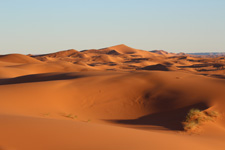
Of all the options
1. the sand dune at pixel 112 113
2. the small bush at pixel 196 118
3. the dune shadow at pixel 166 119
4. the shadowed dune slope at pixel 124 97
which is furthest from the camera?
the shadowed dune slope at pixel 124 97

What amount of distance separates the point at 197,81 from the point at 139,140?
966 cm

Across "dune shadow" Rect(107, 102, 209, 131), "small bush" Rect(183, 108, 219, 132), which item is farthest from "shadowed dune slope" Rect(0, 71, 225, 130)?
"small bush" Rect(183, 108, 219, 132)

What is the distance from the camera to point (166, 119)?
10.9 metres

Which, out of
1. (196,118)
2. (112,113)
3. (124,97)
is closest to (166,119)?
(196,118)

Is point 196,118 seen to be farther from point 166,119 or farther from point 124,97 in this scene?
point 124,97

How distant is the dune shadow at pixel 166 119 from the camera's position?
32.9ft

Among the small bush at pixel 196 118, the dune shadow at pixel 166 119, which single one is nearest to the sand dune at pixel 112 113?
the dune shadow at pixel 166 119

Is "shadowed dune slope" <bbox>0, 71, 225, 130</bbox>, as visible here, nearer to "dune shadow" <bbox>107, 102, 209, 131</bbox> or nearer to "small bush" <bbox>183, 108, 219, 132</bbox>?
"dune shadow" <bbox>107, 102, 209, 131</bbox>

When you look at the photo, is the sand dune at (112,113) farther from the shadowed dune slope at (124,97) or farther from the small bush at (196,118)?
the small bush at (196,118)

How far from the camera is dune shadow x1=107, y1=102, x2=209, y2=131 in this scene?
1002 cm

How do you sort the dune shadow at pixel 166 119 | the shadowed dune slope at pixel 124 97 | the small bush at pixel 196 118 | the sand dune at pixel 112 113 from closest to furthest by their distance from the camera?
the sand dune at pixel 112 113 → the small bush at pixel 196 118 → the dune shadow at pixel 166 119 → the shadowed dune slope at pixel 124 97

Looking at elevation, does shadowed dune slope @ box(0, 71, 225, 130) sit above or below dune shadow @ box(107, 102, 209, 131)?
above

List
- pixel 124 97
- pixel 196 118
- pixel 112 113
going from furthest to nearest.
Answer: pixel 124 97 < pixel 112 113 < pixel 196 118

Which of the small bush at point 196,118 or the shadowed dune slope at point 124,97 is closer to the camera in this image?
the small bush at point 196,118
